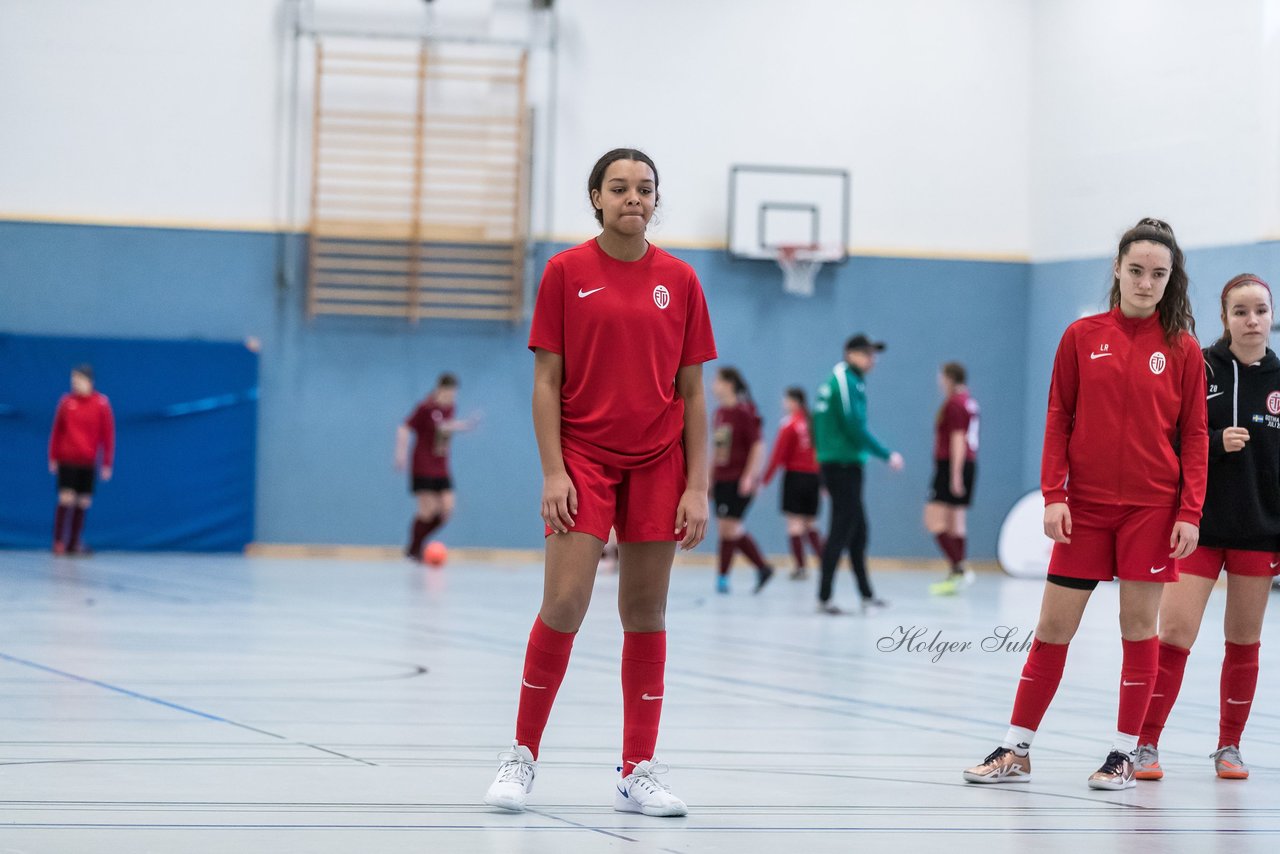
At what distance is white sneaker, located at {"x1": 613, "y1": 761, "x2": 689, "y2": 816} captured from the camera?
13.3ft

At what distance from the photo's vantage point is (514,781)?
4098 mm

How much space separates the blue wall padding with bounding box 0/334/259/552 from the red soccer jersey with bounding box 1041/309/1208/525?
13339 mm

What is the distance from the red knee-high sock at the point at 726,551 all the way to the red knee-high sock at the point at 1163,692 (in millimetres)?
8349

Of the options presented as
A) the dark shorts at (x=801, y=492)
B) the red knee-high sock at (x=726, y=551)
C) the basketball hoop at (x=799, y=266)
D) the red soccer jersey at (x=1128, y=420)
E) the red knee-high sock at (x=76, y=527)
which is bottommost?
the red knee-high sock at (x=76, y=527)

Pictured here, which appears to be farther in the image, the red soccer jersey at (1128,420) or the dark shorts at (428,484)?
the dark shorts at (428,484)

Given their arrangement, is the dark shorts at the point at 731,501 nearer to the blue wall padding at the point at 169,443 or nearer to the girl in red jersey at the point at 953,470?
the girl in red jersey at the point at 953,470

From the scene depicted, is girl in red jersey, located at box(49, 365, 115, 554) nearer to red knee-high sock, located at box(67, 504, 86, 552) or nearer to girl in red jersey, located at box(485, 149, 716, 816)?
red knee-high sock, located at box(67, 504, 86, 552)

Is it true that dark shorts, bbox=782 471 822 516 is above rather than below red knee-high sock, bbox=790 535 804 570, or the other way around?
above

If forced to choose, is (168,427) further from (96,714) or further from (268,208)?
(96,714)

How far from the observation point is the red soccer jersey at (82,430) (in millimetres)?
15664

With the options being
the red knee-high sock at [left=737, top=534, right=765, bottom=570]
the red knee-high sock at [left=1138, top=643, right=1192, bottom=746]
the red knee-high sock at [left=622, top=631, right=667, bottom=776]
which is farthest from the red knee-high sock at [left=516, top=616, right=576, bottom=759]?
the red knee-high sock at [left=737, top=534, right=765, bottom=570]

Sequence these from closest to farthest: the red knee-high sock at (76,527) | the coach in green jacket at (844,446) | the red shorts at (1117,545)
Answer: the red shorts at (1117,545), the coach in green jacket at (844,446), the red knee-high sock at (76,527)

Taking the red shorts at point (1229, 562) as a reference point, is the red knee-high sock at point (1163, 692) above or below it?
below

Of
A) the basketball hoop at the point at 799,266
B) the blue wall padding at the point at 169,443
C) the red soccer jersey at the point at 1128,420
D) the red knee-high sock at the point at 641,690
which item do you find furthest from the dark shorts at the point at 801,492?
the red knee-high sock at the point at 641,690
